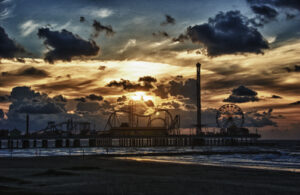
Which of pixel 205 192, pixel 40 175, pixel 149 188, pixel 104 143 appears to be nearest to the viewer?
pixel 205 192

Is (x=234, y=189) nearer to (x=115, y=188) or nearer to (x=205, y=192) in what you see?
(x=205, y=192)

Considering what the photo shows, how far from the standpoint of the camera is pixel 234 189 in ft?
78.7

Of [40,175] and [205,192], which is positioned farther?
[40,175]

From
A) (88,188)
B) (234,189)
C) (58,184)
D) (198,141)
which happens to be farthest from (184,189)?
(198,141)

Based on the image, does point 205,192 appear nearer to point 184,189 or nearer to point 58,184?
point 184,189

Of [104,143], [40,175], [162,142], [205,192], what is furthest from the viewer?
[162,142]

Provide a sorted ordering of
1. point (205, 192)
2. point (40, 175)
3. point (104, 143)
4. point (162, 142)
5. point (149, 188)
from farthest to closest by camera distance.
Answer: point (162, 142), point (104, 143), point (40, 175), point (149, 188), point (205, 192)

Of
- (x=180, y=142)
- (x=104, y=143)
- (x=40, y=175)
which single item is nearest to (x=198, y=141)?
(x=180, y=142)

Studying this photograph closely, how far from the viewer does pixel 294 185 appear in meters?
26.5

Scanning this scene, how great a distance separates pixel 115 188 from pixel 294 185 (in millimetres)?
13469

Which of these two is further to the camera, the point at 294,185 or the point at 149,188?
the point at 294,185

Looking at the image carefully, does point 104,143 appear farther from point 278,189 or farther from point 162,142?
point 278,189

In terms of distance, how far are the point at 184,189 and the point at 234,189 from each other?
342 centimetres

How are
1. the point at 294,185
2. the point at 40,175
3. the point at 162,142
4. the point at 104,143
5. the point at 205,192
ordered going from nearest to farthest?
1. the point at 205,192
2. the point at 294,185
3. the point at 40,175
4. the point at 104,143
5. the point at 162,142
